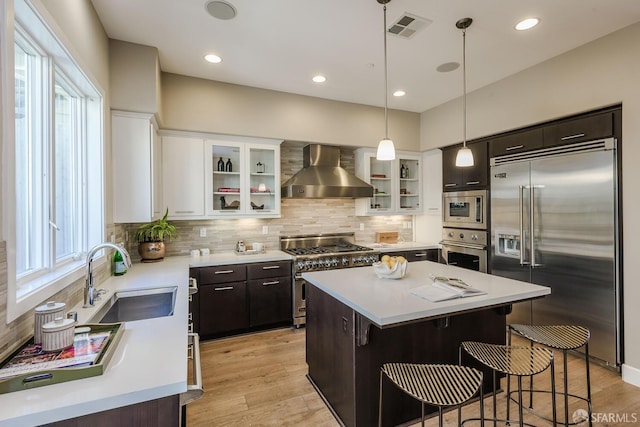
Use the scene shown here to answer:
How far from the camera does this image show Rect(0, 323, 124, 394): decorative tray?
100cm

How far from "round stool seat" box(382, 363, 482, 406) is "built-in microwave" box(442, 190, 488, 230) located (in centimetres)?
268

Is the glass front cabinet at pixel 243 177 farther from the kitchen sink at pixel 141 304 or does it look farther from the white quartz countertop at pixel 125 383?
the white quartz countertop at pixel 125 383

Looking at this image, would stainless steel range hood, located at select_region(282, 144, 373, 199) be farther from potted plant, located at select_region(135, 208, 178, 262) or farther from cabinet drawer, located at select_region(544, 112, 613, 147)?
cabinet drawer, located at select_region(544, 112, 613, 147)

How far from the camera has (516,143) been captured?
344cm

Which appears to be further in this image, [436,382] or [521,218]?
[521,218]

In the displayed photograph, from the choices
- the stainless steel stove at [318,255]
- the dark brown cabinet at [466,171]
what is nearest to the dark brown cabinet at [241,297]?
the stainless steel stove at [318,255]

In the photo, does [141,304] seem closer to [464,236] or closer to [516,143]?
[464,236]

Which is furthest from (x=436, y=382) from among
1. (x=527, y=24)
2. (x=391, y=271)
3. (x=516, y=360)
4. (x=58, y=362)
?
(x=527, y=24)

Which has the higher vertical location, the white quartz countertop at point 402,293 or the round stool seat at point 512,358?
the white quartz countertop at point 402,293

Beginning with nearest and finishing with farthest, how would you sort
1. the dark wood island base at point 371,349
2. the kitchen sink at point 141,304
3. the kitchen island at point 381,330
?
1. the kitchen island at point 381,330
2. the dark wood island base at point 371,349
3. the kitchen sink at point 141,304

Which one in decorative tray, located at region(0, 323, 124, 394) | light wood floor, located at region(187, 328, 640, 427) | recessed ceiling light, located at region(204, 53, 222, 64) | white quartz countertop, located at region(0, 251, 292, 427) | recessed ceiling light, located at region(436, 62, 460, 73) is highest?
recessed ceiling light, located at region(204, 53, 222, 64)

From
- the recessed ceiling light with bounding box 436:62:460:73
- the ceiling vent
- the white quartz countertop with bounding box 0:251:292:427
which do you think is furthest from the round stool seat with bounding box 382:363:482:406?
the recessed ceiling light with bounding box 436:62:460:73

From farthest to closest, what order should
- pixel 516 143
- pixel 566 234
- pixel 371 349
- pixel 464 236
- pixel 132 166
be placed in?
pixel 464 236, pixel 516 143, pixel 566 234, pixel 132 166, pixel 371 349

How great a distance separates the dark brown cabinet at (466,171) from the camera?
3844 millimetres
